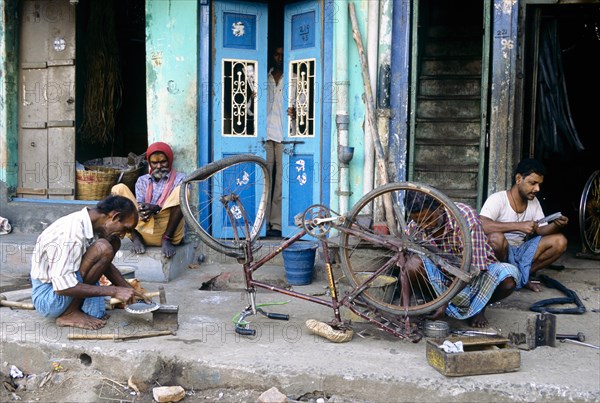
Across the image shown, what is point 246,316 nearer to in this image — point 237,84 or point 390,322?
point 390,322

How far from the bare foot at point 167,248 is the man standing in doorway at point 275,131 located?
1.41m

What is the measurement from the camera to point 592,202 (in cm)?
705

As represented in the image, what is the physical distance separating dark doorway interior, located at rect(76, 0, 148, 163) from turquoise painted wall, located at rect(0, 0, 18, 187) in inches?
31.9

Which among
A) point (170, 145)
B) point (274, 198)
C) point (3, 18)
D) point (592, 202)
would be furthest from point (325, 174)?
point (3, 18)

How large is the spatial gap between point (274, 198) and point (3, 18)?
3642mm

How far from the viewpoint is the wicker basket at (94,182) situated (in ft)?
24.7

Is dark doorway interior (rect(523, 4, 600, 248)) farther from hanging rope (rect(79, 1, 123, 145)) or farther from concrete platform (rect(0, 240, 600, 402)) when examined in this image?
hanging rope (rect(79, 1, 123, 145))

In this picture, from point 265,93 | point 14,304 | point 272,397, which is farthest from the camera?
point 265,93

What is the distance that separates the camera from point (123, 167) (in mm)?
7855

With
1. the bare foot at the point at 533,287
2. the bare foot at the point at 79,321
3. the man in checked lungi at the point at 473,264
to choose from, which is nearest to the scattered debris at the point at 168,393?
the bare foot at the point at 79,321

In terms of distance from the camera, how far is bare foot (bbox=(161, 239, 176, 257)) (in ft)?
20.6

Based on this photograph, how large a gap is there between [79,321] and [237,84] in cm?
341

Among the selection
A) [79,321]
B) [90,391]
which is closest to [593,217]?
[79,321]

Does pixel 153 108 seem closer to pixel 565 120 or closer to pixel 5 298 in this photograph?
pixel 5 298
